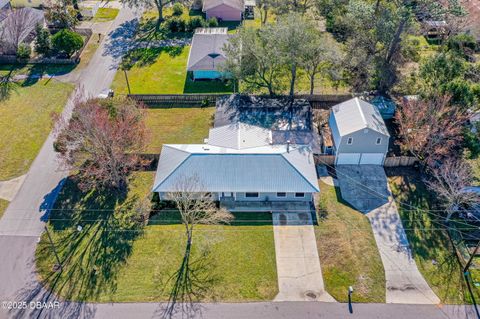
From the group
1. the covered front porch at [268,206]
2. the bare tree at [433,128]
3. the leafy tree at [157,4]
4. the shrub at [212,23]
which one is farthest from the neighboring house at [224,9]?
the covered front porch at [268,206]

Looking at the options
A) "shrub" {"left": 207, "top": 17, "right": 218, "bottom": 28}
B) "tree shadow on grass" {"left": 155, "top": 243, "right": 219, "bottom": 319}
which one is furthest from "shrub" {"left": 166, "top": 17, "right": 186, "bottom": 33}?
"tree shadow on grass" {"left": 155, "top": 243, "right": 219, "bottom": 319}

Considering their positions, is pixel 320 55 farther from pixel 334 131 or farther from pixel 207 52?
pixel 207 52

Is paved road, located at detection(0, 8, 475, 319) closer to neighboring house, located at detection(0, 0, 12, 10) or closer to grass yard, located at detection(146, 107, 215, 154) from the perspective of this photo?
grass yard, located at detection(146, 107, 215, 154)

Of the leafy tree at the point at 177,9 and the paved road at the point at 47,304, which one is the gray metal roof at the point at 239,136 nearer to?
the paved road at the point at 47,304

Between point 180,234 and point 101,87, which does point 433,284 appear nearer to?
point 180,234

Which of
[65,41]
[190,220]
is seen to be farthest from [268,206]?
[65,41]
